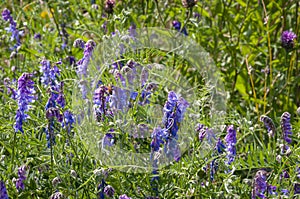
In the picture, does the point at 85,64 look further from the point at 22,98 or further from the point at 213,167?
the point at 213,167

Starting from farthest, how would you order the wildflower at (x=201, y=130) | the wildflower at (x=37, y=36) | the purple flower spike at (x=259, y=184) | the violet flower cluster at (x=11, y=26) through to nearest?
1. the wildflower at (x=37, y=36)
2. the violet flower cluster at (x=11, y=26)
3. the wildflower at (x=201, y=130)
4. the purple flower spike at (x=259, y=184)

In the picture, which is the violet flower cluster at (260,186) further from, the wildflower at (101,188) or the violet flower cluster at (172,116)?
the wildflower at (101,188)

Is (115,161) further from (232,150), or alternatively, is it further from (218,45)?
(218,45)

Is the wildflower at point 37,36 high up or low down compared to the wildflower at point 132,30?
down

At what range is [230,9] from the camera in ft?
9.52

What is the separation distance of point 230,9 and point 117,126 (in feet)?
4.05

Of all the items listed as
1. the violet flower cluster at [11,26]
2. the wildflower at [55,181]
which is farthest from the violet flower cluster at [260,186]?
the violet flower cluster at [11,26]

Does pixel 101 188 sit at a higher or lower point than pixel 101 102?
lower

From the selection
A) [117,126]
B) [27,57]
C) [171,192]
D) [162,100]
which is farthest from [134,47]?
[27,57]

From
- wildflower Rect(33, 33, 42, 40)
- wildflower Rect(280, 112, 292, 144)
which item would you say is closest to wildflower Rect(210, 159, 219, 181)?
wildflower Rect(280, 112, 292, 144)

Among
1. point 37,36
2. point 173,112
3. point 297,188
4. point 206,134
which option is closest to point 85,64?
point 173,112

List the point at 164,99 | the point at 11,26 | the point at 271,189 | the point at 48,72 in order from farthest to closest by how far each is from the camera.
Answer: the point at 11,26 → the point at 164,99 → the point at 48,72 → the point at 271,189

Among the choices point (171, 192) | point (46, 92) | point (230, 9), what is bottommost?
point (171, 192)

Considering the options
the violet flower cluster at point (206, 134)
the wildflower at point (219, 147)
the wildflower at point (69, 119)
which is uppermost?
the wildflower at point (69, 119)
